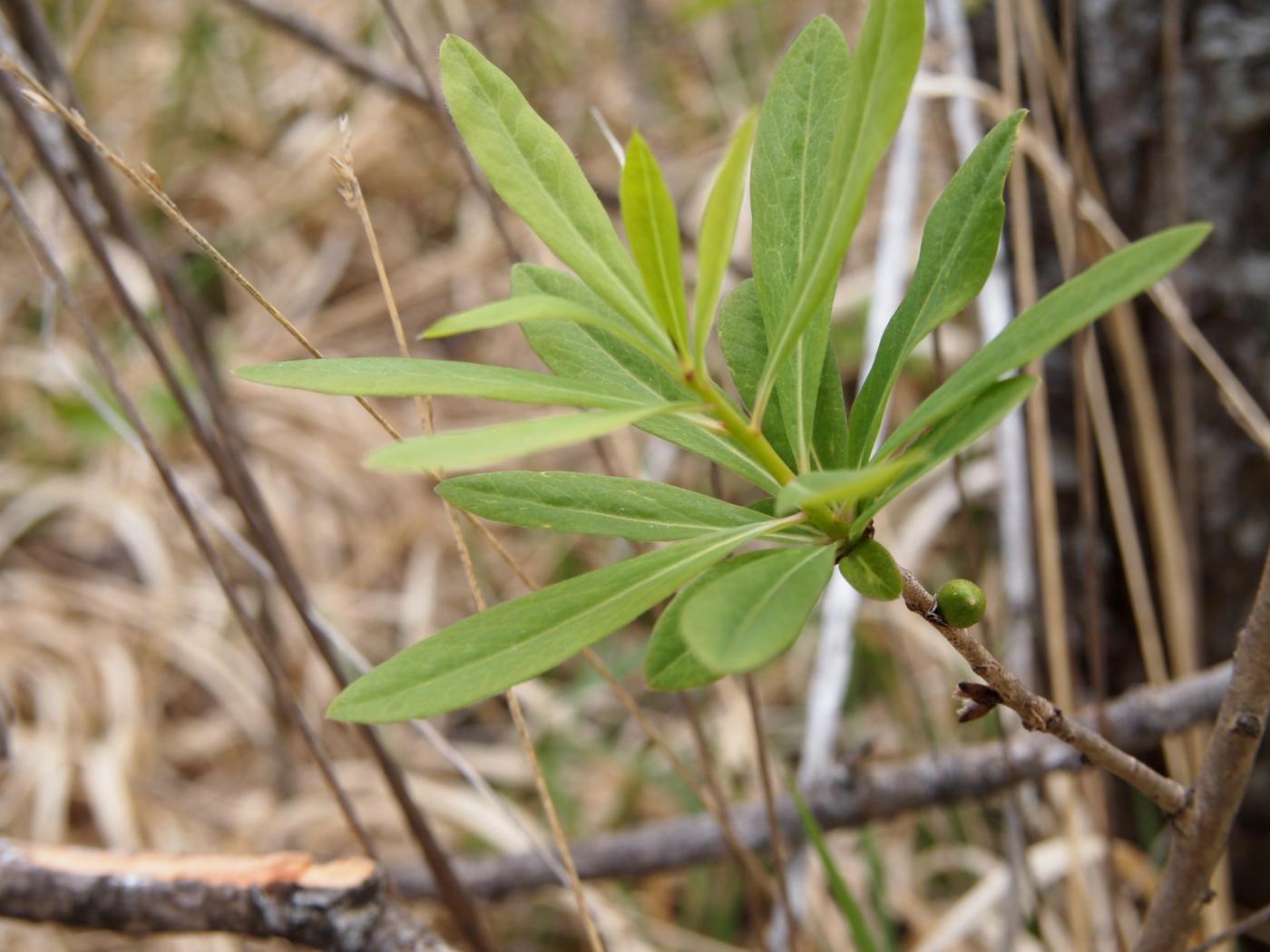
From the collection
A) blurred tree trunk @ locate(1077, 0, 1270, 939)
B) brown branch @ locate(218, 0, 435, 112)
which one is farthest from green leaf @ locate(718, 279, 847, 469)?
brown branch @ locate(218, 0, 435, 112)

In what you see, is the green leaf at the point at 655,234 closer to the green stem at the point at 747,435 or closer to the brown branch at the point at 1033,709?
the green stem at the point at 747,435

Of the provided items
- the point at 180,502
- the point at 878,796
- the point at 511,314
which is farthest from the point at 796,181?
the point at 878,796

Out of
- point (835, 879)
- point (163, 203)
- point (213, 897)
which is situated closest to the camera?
point (163, 203)

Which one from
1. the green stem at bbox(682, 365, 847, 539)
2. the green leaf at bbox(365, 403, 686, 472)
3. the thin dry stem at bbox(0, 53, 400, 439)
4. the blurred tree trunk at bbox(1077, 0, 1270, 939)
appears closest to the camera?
the green leaf at bbox(365, 403, 686, 472)

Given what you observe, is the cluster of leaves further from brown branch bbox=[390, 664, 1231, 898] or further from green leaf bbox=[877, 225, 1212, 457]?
brown branch bbox=[390, 664, 1231, 898]

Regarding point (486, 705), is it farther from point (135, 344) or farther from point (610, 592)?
point (610, 592)

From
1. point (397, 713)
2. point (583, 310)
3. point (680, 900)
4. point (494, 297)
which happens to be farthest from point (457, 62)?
point (494, 297)

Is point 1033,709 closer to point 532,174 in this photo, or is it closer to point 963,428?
point 963,428
